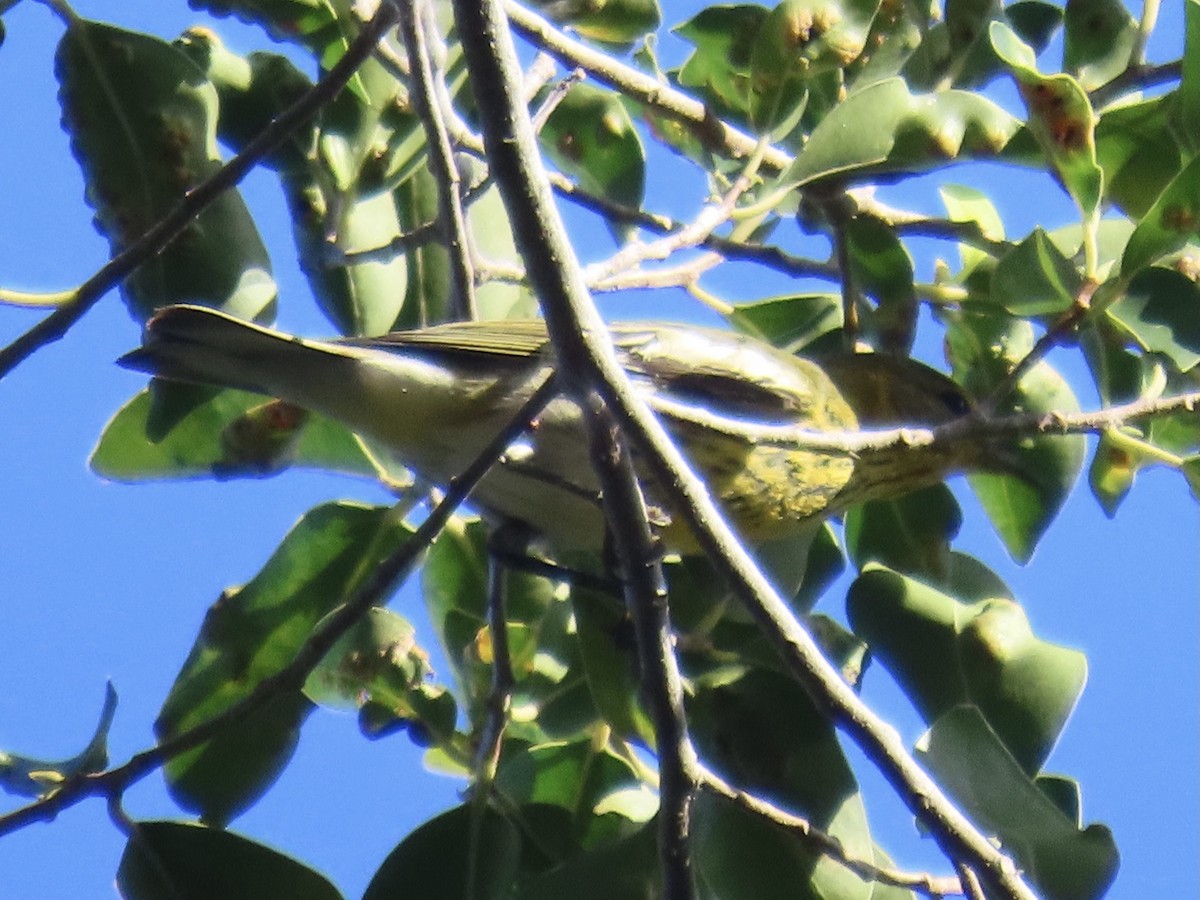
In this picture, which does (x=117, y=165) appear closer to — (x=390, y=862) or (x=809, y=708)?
(x=390, y=862)

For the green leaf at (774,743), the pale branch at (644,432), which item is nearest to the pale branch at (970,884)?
the pale branch at (644,432)

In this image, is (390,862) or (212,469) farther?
(212,469)

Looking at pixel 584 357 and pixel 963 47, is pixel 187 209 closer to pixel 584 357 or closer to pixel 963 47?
pixel 584 357

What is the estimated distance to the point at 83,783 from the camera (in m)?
2.07

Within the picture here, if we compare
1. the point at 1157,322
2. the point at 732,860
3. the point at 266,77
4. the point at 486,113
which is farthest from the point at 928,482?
the point at 486,113

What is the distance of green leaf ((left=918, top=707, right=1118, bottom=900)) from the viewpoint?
2207 millimetres

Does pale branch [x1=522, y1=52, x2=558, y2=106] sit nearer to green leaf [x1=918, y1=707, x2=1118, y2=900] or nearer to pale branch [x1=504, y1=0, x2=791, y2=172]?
pale branch [x1=504, y1=0, x2=791, y2=172]

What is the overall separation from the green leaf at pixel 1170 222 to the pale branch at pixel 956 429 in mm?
248

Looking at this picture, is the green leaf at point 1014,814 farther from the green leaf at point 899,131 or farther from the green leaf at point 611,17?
the green leaf at point 611,17

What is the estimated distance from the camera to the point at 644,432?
1.81m

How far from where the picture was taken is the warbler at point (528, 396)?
2818 mm

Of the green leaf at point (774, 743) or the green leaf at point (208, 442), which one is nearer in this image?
the green leaf at point (774, 743)

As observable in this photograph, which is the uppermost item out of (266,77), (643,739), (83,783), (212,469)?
(266,77)

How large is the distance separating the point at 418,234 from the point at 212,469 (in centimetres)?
62
